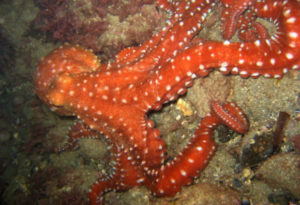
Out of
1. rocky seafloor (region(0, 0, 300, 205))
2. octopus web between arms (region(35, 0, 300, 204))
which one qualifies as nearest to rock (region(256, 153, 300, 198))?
rocky seafloor (region(0, 0, 300, 205))

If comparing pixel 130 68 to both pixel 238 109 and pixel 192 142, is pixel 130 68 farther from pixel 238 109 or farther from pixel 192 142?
pixel 238 109

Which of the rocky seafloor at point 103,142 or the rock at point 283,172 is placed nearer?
the rock at point 283,172

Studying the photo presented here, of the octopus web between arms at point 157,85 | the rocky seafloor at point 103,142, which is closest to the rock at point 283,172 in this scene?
the rocky seafloor at point 103,142

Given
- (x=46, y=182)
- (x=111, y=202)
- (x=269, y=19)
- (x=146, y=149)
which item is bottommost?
(x=46, y=182)

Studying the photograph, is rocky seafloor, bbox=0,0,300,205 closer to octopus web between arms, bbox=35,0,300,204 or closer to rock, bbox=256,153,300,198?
rock, bbox=256,153,300,198

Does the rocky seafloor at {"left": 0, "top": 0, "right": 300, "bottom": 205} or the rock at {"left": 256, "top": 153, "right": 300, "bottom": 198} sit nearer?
the rock at {"left": 256, "top": 153, "right": 300, "bottom": 198}

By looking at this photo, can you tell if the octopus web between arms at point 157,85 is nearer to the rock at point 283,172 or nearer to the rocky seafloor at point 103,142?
the rocky seafloor at point 103,142

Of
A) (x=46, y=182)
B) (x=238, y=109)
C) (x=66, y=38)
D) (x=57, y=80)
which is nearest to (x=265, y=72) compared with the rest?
(x=238, y=109)

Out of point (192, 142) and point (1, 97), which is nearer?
point (192, 142)

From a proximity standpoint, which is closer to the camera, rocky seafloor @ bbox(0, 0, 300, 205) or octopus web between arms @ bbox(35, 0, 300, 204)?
octopus web between arms @ bbox(35, 0, 300, 204)
